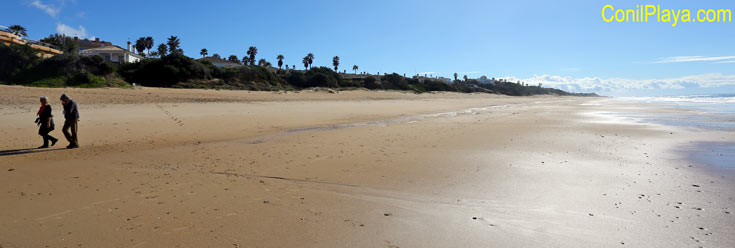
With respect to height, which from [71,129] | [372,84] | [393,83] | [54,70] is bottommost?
[71,129]

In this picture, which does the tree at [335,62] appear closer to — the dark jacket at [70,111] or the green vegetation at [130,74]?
the green vegetation at [130,74]

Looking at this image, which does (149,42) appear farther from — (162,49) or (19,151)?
(19,151)

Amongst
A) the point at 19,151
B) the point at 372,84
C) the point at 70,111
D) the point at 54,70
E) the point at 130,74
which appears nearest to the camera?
the point at 19,151

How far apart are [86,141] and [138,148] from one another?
191cm

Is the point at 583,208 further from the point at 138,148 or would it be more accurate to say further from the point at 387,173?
the point at 138,148

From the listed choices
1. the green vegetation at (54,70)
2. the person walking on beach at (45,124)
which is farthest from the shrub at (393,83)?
the person walking on beach at (45,124)

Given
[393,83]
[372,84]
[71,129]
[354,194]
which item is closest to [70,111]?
[71,129]

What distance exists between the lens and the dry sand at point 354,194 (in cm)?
333

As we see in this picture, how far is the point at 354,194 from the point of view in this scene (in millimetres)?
4676

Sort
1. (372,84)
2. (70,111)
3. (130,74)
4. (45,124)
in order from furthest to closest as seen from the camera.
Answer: (372,84) < (130,74) < (70,111) < (45,124)

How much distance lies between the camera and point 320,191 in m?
4.76

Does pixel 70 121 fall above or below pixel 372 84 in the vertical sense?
below

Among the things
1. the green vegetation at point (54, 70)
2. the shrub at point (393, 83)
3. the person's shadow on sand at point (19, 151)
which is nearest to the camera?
the person's shadow on sand at point (19, 151)

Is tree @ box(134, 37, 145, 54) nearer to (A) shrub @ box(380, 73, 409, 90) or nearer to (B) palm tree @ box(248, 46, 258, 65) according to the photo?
(B) palm tree @ box(248, 46, 258, 65)
